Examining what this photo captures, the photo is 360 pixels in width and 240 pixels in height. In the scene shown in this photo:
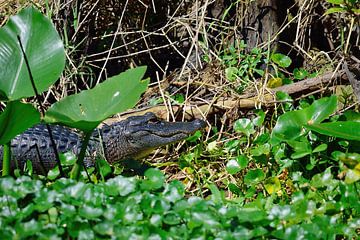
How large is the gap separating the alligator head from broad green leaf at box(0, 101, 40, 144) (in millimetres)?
1335

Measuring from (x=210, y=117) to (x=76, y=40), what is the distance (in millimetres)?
1042

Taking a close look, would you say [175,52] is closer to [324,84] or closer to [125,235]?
[324,84]

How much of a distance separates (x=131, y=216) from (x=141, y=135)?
196 centimetres

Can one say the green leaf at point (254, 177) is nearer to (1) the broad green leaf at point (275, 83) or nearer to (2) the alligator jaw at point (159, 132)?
(2) the alligator jaw at point (159, 132)

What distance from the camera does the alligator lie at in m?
3.96

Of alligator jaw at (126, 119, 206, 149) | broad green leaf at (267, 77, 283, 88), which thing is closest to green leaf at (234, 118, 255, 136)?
alligator jaw at (126, 119, 206, 149)

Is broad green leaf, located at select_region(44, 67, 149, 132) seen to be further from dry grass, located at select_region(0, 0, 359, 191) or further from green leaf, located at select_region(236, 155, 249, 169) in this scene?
dry grass, located at select_region(0, 0, 359, 191)

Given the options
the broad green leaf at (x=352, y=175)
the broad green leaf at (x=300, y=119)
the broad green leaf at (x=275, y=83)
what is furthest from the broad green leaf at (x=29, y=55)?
the broad green leaf at (x=275, y=83)

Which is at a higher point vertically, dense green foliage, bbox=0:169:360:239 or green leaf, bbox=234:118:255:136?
dense green foliage, bbox=0:169:360:239

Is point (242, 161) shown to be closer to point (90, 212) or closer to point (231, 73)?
point (231, 73)

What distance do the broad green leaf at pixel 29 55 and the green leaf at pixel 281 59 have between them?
1.67 metres

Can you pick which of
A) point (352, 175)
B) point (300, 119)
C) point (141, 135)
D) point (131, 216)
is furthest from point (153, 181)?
point (141, 135)

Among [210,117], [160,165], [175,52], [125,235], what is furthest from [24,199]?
[175,52]

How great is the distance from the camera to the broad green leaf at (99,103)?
2570mm
